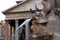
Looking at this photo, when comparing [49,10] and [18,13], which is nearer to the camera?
[49,10]

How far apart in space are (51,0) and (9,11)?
20.0m

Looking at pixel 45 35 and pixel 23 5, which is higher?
pixel 23 5

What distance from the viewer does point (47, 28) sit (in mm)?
5129

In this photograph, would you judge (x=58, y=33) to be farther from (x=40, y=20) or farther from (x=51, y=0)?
(x=51, y=0)

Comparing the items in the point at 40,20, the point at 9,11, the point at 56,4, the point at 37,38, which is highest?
the point at 9,11

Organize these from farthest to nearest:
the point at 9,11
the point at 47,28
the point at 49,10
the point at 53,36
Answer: the point at 9,11 < the point at 49,10 < the point at 47,28 < the point at 53,36

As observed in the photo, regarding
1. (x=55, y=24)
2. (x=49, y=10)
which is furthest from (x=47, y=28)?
(x=49, y=10)

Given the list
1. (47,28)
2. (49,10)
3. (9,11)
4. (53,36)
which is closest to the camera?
(53,36)

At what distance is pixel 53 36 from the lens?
4738mm

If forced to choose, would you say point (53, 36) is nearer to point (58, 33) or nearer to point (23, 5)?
point (58, 33)

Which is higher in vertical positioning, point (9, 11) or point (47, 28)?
point (9, 11)

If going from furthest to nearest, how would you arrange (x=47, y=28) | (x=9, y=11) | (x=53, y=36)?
(x=9, y=11), (x=47, y=28), (x=53, y=36)

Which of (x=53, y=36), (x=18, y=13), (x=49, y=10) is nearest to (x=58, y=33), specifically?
(x=53, y=36)

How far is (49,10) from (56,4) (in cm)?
21
